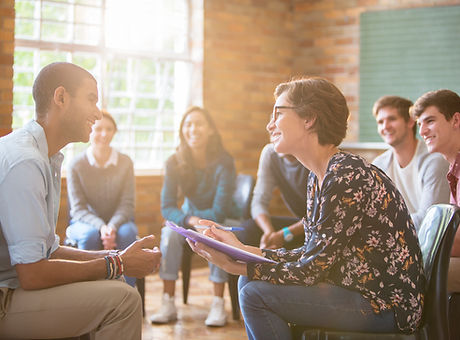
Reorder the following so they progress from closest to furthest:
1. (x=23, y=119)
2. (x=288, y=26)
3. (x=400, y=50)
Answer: (x=23, y=119) < (x=400, y=50) < (x=288, y=26)

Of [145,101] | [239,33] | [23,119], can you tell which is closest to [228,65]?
[239,33]

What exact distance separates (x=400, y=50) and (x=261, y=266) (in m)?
3.85

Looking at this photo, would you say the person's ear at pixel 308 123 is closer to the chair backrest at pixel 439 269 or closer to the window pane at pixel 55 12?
the chair backrest at pixel 439 269

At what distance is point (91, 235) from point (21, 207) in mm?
1809

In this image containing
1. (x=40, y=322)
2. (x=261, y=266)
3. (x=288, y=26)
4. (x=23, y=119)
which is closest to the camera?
(x=40, y=322)

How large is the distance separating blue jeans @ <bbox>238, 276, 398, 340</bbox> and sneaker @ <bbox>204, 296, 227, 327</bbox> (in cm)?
161

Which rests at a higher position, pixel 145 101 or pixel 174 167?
pixel 145 101

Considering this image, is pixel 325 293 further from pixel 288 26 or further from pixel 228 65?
pixel 288 26

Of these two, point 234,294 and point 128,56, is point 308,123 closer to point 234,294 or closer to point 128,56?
point 234,294

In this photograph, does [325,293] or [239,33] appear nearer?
[325,293]

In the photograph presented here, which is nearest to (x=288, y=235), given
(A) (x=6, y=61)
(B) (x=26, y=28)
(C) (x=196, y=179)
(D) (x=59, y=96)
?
(C) (x=196, y=179)

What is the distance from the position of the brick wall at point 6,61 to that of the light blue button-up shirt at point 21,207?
6.49ft

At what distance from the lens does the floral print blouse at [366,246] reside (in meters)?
1.80

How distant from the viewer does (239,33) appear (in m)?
5.45
